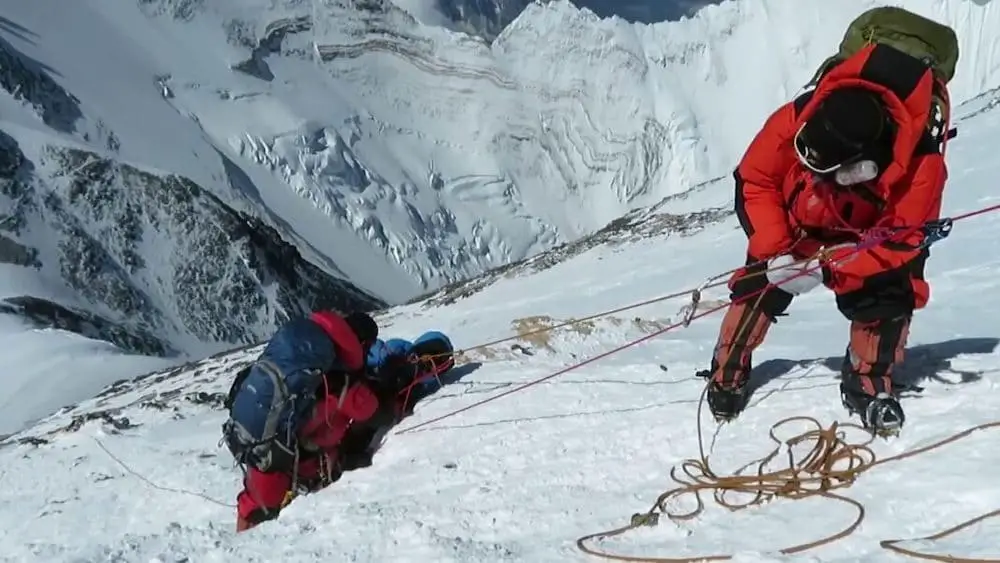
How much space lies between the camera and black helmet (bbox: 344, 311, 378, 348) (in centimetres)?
616

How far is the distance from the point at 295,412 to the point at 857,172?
131 inches

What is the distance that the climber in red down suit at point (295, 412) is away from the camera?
535 cm

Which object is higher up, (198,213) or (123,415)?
(123,415)

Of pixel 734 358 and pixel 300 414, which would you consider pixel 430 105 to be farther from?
pixel 734 358

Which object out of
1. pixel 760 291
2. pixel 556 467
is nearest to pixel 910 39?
pixel 760 291

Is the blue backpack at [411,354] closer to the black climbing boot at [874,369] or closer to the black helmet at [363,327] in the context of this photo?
the black helmet at [363,327]

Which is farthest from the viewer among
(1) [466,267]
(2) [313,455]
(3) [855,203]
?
(1) [466,267]

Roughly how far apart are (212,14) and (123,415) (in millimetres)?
99996

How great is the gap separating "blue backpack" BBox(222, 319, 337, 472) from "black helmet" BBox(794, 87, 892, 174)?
3017mm

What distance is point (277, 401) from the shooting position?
5.43 metres

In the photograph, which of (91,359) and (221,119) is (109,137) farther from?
(91,359)

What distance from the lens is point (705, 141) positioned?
124m

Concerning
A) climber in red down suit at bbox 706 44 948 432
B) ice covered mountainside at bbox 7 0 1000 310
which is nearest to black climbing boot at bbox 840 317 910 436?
climber in red down suit at bbox 706 44 948 432

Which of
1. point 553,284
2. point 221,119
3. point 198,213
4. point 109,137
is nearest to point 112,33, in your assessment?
point 221,119
